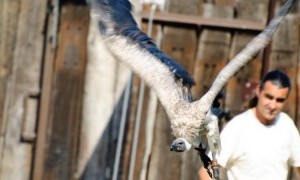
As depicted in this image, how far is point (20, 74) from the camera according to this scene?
8180 millimetres

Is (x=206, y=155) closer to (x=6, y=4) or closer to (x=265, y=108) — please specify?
(x=265, y=108)

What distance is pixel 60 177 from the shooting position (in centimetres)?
823

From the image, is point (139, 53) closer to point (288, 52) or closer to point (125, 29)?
point (125, 29)

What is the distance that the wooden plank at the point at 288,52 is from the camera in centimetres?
802

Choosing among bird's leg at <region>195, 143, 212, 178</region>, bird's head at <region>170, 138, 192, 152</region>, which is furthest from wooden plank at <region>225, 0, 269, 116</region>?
bird's head at <region>170, 138, 192, 152</region>

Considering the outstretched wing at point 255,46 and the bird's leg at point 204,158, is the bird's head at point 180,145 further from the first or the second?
the outstretched wing at point 255,46

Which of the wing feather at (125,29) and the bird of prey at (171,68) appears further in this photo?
the wing feather at (125,29)

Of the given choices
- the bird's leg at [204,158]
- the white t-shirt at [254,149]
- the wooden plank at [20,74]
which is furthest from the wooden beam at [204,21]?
the bird's leg at [204,158]

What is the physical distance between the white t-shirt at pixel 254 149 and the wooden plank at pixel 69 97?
186 centimetres

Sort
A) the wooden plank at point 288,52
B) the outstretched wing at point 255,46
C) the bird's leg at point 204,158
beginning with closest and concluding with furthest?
the outstretched wing at point 255,46, the bird's leg at point 204,158, the wooden plank at point 288,52

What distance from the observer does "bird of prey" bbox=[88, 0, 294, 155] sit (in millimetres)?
6039

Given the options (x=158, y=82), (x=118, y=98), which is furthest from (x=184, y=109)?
(x=118, y=98)

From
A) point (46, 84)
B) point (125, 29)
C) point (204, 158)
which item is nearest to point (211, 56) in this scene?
point (46, 84)

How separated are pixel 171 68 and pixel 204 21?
159 cm
